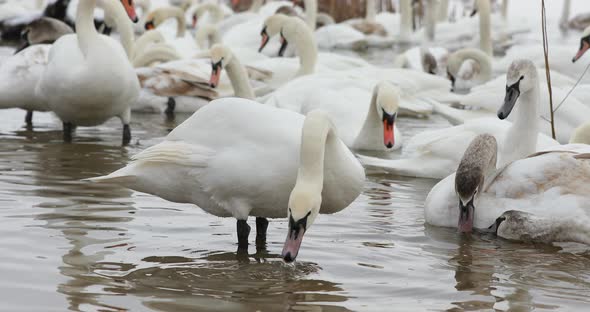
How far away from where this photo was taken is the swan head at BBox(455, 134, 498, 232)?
20.5 ft

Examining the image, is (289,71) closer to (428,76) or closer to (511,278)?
(428,76)

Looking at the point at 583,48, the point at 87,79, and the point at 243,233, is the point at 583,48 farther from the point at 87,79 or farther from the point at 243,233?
the point at 243,233

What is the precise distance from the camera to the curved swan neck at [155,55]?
12.6m

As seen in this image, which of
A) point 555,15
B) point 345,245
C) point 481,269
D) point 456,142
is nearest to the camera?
point 481,269

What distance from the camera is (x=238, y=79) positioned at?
33.9 feet

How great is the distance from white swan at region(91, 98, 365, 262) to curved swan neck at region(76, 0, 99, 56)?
3148 mm

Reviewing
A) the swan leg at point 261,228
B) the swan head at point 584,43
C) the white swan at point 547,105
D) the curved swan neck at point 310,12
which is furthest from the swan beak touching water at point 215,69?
the curved swan neck at point 310,12

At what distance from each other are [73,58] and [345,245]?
145 inches

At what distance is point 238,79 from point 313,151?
17.3 feet

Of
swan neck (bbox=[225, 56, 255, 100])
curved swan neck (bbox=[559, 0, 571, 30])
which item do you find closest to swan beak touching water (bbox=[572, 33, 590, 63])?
swan neck (bbox=[225, 56, 255, 100])

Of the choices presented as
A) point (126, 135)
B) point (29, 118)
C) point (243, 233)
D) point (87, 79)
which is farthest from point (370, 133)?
point (243, 233)

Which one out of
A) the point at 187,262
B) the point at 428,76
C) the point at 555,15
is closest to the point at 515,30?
the point at 555,15

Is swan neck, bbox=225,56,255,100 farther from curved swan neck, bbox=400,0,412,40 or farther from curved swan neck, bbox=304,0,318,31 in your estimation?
curved swan neck, bbox=400,0,412,40

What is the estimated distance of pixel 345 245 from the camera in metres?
6.01
